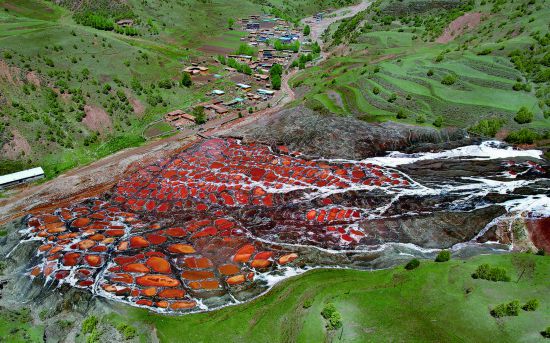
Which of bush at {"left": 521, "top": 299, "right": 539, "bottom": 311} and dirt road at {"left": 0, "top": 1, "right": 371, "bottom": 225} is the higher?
bush at {"left": 521, "top": 299, "right": 539, "bottom": 311}

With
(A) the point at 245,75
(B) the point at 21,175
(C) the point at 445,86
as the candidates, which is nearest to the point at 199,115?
(B) the point at 21,175

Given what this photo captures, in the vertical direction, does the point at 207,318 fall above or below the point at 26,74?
below

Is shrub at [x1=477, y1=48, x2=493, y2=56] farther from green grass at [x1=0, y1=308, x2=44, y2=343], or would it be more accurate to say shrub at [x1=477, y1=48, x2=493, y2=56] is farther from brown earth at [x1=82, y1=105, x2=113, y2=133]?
green grass at [x1=0, y1=308, x2=44, y2=343]

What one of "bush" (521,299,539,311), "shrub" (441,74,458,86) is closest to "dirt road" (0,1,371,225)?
"shrub" (441,74,458,86)

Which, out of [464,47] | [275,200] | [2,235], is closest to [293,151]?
[275,200]

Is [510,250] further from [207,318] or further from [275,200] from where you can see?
[207,318]

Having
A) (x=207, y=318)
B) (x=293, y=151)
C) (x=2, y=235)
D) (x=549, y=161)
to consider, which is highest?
(x=549, y=161)

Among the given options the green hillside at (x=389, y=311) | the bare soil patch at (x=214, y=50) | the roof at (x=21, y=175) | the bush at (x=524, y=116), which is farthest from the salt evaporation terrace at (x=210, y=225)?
the bare soil patch at (x=214, y=50)
